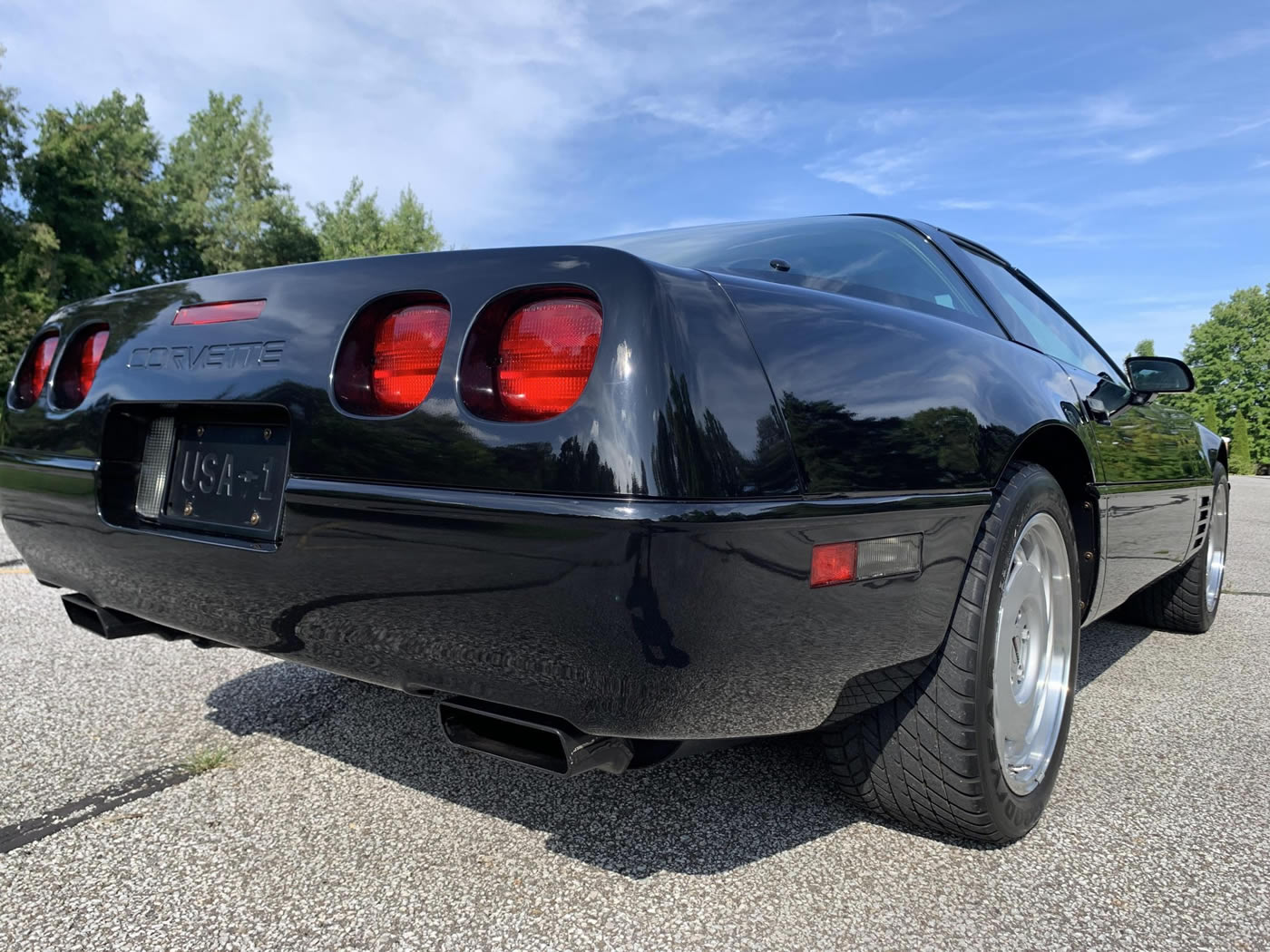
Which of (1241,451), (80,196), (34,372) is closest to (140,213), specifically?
(80,196)

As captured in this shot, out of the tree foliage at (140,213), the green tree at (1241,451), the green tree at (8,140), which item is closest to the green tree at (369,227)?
the tree foliage at (140,213)

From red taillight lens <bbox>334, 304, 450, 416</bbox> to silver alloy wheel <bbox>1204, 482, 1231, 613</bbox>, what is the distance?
3605 millimetres

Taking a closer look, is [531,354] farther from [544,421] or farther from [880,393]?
[880,393]

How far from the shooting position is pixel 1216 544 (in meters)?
4.09

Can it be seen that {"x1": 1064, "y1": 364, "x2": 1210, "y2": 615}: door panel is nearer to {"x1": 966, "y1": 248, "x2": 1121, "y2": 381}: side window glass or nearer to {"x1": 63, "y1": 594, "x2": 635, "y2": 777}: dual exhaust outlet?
{"x1": 966, "y1": 248, "x2": 1121, "y2": 381}: side window glass

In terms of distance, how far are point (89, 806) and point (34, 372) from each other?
99 cm

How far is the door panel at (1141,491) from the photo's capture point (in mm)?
2352

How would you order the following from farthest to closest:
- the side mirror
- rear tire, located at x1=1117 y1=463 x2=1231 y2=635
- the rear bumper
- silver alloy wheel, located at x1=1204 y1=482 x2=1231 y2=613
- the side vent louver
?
silver alloy wheel, located at x1=1204 y1=482 x2=1231 y2=613
rear tire, located at x1=1117 y1=463 x2=1231 y2=635
the side vent louver
the side mirror
the rear bumper

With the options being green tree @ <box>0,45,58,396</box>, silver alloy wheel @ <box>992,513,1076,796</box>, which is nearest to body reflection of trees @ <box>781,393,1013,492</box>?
silver alloy wheel @ <box>992,513,1076,796</box>

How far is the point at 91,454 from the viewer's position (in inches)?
69.9

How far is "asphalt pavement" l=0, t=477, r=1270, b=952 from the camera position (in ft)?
4.78

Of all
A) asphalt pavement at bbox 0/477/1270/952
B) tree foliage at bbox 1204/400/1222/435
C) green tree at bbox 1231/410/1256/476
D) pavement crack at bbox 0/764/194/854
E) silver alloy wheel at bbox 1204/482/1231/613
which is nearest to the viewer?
asphalt pavement at bbox 0/477/1270/952

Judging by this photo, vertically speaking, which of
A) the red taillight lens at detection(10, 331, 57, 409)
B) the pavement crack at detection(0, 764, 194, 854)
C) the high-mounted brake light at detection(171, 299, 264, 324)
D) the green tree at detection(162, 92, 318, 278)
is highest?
the green tree at detection(162, 92, 318, 278)

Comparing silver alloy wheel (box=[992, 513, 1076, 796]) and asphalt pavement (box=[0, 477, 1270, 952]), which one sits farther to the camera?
silver alloy wheel (box=[992, 513, 1076, 796])
